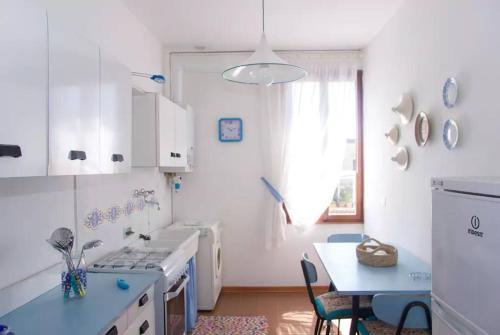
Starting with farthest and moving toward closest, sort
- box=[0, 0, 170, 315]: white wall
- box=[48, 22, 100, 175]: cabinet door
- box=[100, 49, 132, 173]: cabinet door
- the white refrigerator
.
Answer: box=[100, 49, 132, 173]: cabinet door, box=[0, 0, 170, 315]: white wall, box=[48, 22, 100, 175]: cabinet door, the white refrigerator

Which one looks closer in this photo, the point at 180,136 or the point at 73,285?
the point at 73,285

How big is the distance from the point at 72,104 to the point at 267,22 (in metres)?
2.20

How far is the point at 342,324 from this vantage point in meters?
3.38

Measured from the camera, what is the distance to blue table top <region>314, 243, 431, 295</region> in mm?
1995

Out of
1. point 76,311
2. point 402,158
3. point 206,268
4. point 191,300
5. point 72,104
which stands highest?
point 72,104

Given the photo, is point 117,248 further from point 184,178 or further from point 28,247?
point 184,178

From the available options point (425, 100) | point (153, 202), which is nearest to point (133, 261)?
point (153, 202)

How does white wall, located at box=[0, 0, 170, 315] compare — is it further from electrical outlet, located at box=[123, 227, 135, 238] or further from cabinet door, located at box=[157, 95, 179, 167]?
cabinet door, located at box=[157, 95, 179, 167]

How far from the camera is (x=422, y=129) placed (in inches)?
102

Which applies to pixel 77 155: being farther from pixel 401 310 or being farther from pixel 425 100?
pixel 425 100

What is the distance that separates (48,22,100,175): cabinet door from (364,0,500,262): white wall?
1.98 meters

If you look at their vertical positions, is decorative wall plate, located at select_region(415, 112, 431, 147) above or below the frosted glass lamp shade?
below

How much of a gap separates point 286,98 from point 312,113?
34 cm

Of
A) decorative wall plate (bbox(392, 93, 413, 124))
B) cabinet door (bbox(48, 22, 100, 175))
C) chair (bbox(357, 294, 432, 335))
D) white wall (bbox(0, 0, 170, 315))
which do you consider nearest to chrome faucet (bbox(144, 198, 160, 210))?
white wall (bbox(0, 0, 170, 315))
